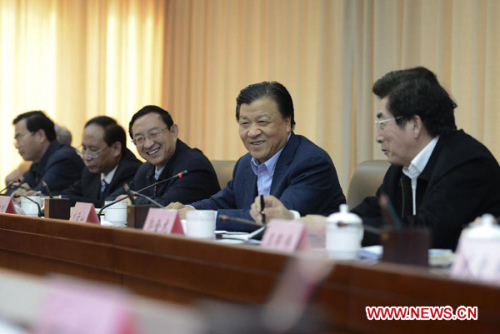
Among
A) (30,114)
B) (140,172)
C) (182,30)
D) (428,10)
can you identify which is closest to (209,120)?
(182,30)

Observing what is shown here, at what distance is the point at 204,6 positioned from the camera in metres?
5.53

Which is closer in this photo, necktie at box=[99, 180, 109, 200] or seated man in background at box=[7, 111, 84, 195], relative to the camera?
necktie at box=[99, 180, 109, 200]

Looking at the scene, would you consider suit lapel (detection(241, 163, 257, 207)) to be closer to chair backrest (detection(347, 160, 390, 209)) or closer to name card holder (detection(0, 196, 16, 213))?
chair backrest (detection(347, 160, 390, 209))

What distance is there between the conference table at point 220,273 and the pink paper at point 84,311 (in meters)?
0.23

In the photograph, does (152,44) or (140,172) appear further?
(152,44)

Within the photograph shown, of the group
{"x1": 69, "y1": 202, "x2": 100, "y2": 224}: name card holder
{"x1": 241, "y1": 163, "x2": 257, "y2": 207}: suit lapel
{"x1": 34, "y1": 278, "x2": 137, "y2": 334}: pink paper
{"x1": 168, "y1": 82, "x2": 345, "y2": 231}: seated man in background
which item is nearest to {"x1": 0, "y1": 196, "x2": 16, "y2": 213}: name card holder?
{"x1": 69, "y1": 202, "x2": 100, "y2": 224}: name card holder

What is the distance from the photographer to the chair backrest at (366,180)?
2832 mm

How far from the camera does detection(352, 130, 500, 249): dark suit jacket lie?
6.39ft

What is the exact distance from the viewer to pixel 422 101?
2221mm

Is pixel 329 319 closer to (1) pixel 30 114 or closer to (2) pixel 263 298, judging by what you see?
(2) pixel 263 298

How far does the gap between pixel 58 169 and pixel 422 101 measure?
3081 millimetres

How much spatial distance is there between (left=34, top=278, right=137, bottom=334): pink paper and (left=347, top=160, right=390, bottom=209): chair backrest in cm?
228

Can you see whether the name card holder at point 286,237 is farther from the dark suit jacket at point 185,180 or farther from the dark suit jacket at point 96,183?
the dark suit jacket at point 96,183

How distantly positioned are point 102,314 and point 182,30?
5342 millimetres
